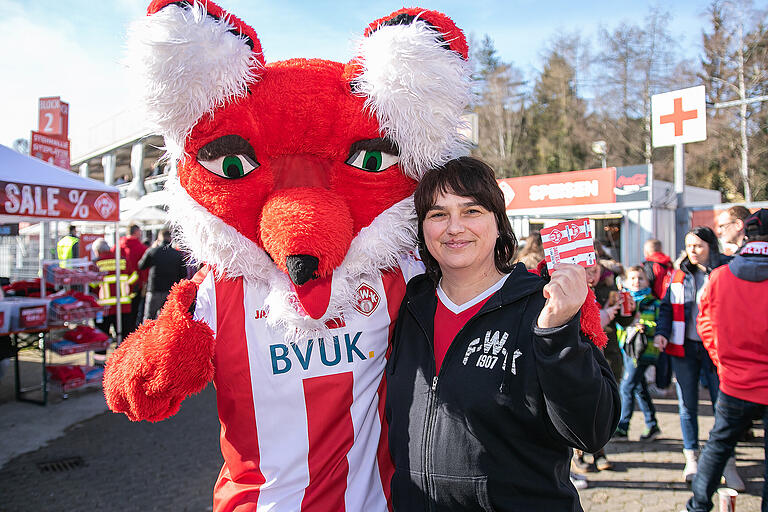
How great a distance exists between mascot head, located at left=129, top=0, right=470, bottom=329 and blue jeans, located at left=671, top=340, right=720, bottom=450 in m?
3.39

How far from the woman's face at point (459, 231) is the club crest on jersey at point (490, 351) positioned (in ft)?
0.77

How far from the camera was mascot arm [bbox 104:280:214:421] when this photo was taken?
148 centimetres

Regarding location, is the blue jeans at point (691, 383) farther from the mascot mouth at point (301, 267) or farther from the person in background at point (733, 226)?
the mascot mouth at point (301, 267)

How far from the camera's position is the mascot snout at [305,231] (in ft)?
4.55

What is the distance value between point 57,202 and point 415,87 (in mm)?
5660

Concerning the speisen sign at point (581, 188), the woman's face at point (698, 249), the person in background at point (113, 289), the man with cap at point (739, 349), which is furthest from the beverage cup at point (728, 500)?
the speisen sign at point (581, 188)

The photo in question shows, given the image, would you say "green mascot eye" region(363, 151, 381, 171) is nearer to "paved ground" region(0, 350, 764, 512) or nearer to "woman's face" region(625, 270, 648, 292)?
"paved ground" region(0, 350, 764, 512)

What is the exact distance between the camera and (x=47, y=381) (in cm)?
625

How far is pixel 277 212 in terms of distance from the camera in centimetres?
148

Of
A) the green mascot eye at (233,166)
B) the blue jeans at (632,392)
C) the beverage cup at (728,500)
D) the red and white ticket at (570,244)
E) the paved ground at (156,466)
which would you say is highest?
the green mascot eye at (233,166)

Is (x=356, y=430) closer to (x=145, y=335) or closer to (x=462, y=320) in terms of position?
(x=462, y=320)

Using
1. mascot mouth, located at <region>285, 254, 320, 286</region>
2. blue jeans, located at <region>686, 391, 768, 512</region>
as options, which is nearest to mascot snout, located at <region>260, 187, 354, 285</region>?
mascot mouth, located at <region>285, 254, 320, 286</region>

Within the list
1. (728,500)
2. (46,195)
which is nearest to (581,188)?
(46,195)

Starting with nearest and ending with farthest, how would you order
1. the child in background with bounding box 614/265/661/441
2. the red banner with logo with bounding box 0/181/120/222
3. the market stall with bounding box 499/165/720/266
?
the child in background with bounding box 614/265/661/441 → the red banner with logo with bounding box 0/181/120/222 → the market stall with bounding box 499/165/720/266
